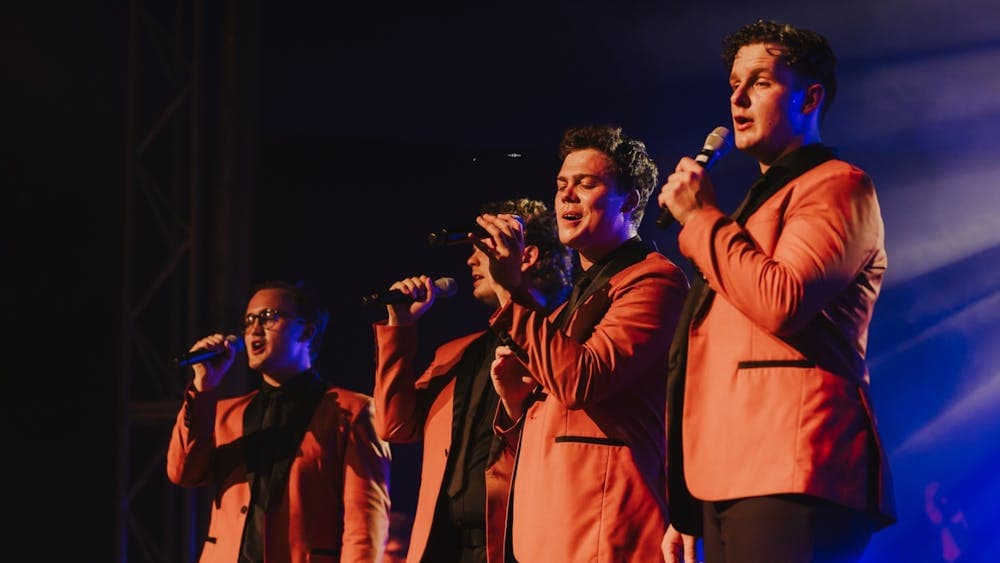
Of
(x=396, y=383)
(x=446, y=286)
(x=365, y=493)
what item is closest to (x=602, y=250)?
(x=446, y=286)

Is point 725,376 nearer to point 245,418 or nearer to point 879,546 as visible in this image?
point 245,418

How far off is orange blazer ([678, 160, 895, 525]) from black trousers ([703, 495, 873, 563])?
27mm

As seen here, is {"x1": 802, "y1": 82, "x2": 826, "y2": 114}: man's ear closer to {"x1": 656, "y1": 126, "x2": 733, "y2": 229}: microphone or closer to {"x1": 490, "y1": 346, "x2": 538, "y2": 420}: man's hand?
{"x1": 656, "y1": 126, "x2": 733, "y2": 229}: microphone

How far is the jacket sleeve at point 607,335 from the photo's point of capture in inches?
94.7

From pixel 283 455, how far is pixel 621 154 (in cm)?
161

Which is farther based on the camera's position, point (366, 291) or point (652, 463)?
point (366, 291)

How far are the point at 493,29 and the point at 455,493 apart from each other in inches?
114

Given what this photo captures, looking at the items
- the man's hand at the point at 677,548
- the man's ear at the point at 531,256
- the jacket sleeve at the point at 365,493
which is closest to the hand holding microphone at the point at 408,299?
the man's ear at the point at 531,256

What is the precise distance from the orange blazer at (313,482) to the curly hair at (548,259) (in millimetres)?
804

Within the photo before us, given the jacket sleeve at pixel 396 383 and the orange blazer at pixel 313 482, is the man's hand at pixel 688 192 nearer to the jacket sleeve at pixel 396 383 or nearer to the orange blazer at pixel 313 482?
the jacket sleeve at pixel 396 383

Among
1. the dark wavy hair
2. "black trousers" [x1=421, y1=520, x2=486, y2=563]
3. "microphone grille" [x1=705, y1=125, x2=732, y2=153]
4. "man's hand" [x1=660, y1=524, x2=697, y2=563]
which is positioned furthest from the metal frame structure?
"microphone grille" [x1=705, y1=125, x2=732, y2=153]

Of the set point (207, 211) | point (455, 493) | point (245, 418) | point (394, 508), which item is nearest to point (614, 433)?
point (455, 493)

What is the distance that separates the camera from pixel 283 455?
12.6 ft

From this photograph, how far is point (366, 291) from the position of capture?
18.6ft
